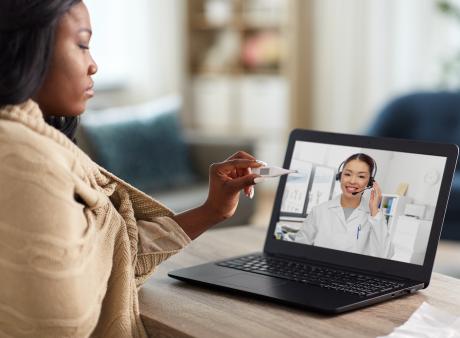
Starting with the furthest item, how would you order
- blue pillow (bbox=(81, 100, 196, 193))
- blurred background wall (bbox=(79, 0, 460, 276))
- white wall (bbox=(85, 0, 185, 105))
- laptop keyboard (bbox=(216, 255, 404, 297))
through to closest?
white wall (bbox=(85, 0, 185, 105)), blurred background wall (bbox=(79, 0, 460, 276)), blue pillow (bbox=(81, 100, 196, 193)), laptop keyboard (bbox=(216, 255, 404, 297))

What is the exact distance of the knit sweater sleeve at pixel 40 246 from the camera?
1004 mm

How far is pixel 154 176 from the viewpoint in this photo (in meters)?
3.62

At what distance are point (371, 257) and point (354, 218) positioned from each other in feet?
0.24

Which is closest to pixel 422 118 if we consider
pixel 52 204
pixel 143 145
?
pixel 143 145

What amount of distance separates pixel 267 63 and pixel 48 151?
4.45m

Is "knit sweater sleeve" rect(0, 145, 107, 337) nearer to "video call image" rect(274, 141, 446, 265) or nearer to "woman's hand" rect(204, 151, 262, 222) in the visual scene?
"woman's hand" rect(204, 151, 262, 222)

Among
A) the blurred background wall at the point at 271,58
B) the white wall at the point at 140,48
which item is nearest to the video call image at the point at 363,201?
the blurred background wall at the point at 271,58

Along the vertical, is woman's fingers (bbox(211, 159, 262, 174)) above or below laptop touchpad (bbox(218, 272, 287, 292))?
above

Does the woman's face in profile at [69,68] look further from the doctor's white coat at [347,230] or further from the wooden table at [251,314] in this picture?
the doctor's white coat at [347,230]

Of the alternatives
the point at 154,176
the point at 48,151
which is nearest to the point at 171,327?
the point at 48,151

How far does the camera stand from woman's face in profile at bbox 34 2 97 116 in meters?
1.12

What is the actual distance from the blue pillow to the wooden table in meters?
2.10

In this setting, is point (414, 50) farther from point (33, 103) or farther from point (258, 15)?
point (33, 103)

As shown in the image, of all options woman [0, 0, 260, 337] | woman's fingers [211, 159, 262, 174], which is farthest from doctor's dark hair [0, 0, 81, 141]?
woman's fingers [211, 159, 262, 174]
